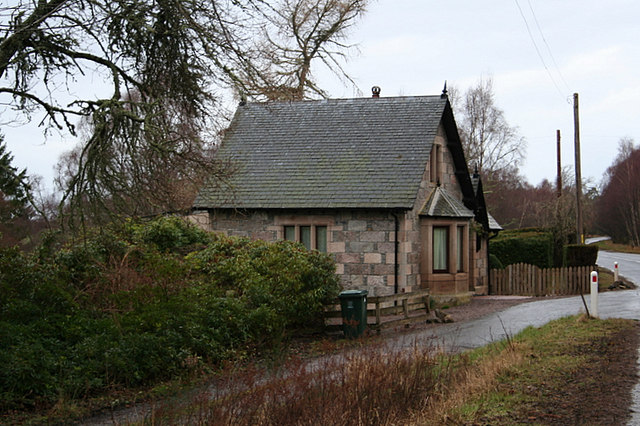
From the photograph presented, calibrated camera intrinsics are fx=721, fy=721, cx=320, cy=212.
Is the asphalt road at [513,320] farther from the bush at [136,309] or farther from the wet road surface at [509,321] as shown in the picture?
the bush at [136,309]

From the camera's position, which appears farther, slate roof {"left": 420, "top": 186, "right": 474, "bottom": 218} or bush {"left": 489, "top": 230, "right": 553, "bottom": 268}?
bush {"left": 489, "top": 230, "right": 553, "bottom": 268}

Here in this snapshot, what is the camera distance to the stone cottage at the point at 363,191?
22.5 metres

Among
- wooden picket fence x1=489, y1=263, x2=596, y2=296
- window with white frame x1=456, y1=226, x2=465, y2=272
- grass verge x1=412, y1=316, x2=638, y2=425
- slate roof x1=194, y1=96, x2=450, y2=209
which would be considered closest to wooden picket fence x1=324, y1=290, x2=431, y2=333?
slate roof x1=194, y1=96, x2=450, y2=209

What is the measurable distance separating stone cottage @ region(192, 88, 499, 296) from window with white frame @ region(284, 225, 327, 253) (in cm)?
3

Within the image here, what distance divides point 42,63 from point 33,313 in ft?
13.5

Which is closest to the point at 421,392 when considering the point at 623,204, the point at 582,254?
the point at 582,254

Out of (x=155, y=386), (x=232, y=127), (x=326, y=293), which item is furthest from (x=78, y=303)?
(x=326, y=293)

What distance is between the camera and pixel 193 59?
11320mm

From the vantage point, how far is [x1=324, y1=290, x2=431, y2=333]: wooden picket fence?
16.3 m

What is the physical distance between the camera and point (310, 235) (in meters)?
23.7

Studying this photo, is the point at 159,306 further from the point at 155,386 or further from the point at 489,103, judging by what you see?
the point at 489,103

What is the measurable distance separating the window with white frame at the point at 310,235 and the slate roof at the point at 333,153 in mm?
1008

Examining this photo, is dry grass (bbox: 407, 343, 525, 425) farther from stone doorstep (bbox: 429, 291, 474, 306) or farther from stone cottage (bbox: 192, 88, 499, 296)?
stone doorstep (bbox: 429, 291, 474, 306)

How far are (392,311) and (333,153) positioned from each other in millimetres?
8486
